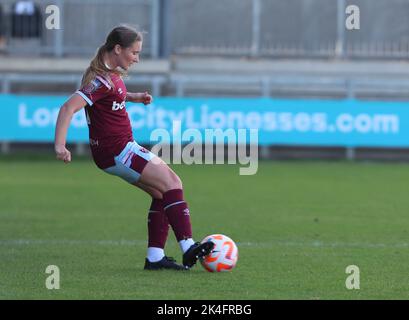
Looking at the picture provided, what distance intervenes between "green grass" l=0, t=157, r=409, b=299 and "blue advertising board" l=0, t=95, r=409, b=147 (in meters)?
1.78

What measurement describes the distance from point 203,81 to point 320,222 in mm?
11413

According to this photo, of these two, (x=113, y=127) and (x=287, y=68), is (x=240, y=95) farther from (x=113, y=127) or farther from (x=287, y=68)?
(x=113, y=127)

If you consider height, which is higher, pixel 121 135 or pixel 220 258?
pixel 121 135

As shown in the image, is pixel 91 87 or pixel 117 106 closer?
pixel 91 87

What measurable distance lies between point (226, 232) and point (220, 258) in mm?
2838

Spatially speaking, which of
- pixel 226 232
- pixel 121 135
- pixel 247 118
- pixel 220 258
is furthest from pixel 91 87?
pixel 247 118

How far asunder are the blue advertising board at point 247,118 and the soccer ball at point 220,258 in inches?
502

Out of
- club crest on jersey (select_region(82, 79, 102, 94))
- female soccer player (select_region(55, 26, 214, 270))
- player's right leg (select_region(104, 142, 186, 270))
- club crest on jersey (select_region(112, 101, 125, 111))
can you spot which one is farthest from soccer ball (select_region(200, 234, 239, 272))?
club crest on jersey (select_region(82, 79, 102, 94))

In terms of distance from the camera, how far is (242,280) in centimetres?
776

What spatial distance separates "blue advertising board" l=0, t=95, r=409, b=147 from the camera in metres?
21.0

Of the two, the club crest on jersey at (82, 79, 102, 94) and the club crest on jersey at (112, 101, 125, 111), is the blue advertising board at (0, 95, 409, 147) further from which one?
the club crest on jersey at (82, 79, 102, 94)

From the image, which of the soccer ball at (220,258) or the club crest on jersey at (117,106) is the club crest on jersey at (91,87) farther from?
the soccer ball at (220,258)

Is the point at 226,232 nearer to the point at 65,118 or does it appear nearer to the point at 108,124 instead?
the point at 108,124

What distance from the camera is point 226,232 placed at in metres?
10.9
